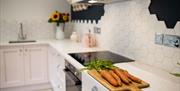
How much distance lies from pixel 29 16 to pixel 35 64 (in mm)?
949

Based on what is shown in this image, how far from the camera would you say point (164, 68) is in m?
1.62

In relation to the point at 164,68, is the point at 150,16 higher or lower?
higher

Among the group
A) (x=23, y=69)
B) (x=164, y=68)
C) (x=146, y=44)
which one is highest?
(x=146, y=44)

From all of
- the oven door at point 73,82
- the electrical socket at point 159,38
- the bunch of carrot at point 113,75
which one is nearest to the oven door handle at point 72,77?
the oven door at point 73,82

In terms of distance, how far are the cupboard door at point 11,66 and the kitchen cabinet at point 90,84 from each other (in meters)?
2.08

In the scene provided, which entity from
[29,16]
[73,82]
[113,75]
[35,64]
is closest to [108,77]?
[113,75]

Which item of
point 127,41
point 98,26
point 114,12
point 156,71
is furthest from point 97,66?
point 98,26

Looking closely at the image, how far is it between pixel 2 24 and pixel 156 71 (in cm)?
305

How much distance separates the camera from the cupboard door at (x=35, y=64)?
354cm

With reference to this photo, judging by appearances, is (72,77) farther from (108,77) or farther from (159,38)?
(159,38)

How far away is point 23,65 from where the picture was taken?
3537mm

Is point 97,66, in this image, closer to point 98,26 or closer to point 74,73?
point 74,73

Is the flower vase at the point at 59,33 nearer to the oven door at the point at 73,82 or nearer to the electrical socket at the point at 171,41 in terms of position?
the oven door at the point at 73,82

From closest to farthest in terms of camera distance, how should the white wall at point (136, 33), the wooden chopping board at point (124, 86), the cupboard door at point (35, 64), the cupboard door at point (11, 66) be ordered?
1. the wooden chopping board at point (124, 86)
2. the white wall at point (136, 33)
3. the cupboard door at point (11, 66)
4. the cupboard door at point (35, 64)
